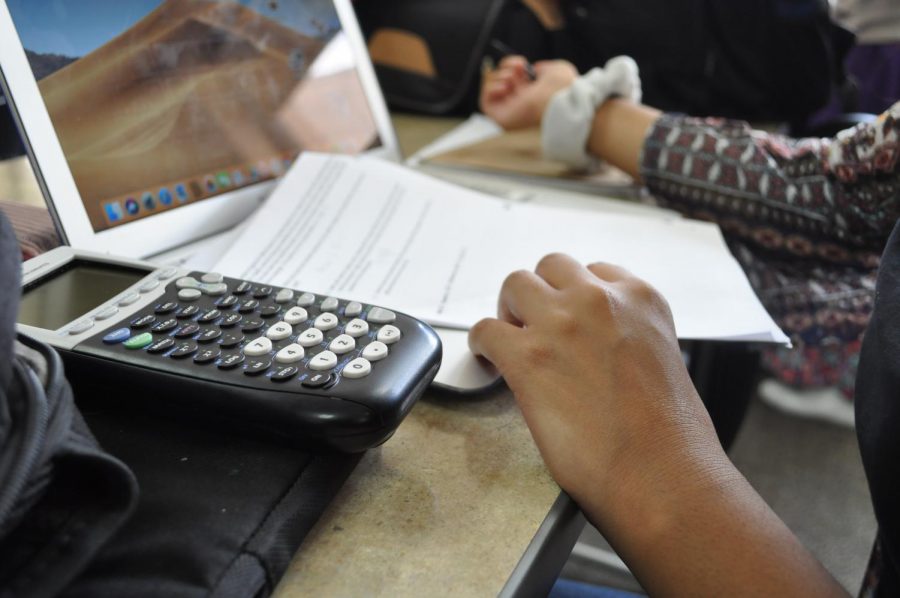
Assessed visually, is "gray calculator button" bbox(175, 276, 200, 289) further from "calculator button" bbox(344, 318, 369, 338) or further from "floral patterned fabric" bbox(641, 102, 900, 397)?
"floral patterned fabric" bbox(641, 102, 900, 397)

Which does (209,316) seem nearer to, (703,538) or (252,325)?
(252,325)

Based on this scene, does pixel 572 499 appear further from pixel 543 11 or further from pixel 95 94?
pixel 543 11

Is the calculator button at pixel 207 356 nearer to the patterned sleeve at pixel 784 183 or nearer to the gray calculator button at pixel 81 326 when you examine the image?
Result: the gray calculator button at pixel 81 326

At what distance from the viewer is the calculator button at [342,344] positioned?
0.36 meters

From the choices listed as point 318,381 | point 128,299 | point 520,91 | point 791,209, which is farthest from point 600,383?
point 520,91

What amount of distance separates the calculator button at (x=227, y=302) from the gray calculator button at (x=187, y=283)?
20mm

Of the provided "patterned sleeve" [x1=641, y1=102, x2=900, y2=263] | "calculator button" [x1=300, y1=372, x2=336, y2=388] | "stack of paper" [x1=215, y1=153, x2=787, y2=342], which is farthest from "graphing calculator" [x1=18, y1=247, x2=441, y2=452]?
"patterned sleeve" [x1=641, y1=102, x2=900, y2=263]

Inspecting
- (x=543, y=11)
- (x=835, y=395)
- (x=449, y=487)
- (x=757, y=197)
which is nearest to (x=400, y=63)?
(x=543, y=11)

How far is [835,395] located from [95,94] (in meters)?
0.72

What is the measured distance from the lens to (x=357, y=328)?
37 cm

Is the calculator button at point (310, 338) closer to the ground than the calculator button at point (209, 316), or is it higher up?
closer to the ground

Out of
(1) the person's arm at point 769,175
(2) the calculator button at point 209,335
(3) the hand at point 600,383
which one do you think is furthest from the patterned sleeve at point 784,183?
(2) the calculator button at point 209,335

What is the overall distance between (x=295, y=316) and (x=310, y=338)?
0.9 inches

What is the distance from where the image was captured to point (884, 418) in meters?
0.35
